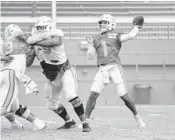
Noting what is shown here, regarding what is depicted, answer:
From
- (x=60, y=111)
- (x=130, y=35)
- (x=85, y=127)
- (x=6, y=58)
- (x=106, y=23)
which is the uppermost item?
(x=106, y=23)

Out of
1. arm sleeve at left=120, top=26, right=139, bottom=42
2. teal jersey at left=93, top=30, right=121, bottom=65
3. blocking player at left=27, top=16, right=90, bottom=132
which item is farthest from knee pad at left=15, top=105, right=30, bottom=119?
arm sleeve at left=120, top=26, right=139, bottom=42

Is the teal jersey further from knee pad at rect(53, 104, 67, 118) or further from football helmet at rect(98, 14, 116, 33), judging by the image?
knee pad at rect(53, 104, 67, 118)

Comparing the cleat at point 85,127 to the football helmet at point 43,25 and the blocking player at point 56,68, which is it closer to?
the blocking player at point 56,68

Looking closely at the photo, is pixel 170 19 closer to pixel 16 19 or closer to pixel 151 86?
pixel 151 86

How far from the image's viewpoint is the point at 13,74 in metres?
7.23

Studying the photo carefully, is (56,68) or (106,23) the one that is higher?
(106,23)

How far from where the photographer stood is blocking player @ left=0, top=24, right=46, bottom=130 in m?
7.12

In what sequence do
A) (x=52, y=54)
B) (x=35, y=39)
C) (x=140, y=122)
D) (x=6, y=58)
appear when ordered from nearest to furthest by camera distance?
(x=35, y=39) → (x=6, y=58) → (x=52, y=54) → (x=140, y=122)

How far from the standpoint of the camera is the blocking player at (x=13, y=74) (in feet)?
23.4

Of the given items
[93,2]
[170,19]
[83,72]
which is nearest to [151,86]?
[83,72]

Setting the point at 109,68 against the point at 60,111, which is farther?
the point at 109,68

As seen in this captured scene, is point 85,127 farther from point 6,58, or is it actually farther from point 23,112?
point 6,58

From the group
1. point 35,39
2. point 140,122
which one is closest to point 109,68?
point 140,122

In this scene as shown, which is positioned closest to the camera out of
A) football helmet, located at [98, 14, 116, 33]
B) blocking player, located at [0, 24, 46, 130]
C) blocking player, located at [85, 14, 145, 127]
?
blocking player, located at [0, 24, 46, 130]
